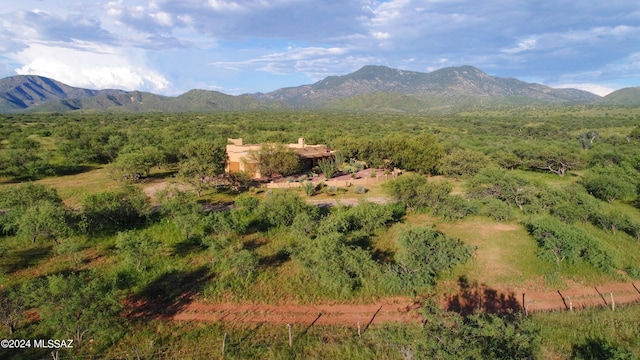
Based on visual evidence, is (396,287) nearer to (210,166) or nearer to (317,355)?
(317,355)

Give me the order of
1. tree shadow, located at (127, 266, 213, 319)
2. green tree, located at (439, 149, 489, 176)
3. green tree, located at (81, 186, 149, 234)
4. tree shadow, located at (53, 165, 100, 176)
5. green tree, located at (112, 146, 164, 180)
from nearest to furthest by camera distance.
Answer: tree shadow, located at (127, 266, 213, 319), green tree, located at (81, 186, 149, 234), green tree, located at (112, 146, 164, 180), green tree, located at (439, 149, 489, 176), tree shadow, located at (53, 165, 100, 176)

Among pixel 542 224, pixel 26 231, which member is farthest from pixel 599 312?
pixel 26 231

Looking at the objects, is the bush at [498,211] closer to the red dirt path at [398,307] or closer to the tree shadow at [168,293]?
the red dirt path at [398,307]

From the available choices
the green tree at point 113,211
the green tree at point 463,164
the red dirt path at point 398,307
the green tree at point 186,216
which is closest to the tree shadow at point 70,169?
the green tree at point 113,211

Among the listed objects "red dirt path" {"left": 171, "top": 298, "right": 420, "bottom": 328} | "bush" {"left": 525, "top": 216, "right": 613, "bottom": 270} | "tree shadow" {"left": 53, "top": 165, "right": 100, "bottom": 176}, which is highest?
"tree shadow" {"left": 53, "top": 165, "right": 100, "bottom": 176}

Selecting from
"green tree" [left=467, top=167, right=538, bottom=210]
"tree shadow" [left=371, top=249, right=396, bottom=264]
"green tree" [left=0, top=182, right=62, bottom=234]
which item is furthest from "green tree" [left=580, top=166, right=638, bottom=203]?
"green tree" [left=0, top=182, right=62, bottom=234]

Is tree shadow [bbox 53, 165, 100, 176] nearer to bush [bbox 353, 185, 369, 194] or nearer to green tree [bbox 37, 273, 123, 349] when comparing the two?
green tree [bbox 37, 273, 123, 349]
